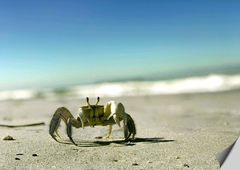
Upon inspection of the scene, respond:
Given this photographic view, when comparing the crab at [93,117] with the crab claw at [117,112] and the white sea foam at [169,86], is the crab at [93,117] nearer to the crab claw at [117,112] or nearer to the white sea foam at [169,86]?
the crab claw at [117,112]

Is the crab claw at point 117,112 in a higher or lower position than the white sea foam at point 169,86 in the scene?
lower

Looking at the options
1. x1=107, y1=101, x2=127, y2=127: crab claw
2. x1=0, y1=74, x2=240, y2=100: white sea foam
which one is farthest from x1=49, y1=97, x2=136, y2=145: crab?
x1=0, y1=74, x2=240, y2=100: white sea foam

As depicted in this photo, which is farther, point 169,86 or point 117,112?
point 169,86

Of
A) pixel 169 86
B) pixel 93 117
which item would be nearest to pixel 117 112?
pixel 93 117

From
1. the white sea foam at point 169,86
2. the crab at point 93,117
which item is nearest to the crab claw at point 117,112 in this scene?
the crab at point 93,117

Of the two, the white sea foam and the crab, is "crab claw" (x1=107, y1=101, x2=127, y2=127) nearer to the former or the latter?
the crab

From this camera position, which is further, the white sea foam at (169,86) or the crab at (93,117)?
the white sea foam at (169,86)

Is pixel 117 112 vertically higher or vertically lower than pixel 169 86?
lower

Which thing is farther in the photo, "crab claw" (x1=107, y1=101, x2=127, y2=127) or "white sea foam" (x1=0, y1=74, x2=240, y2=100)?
"white sea foam" (x1=0, y1=74, x2=240, y2=100)

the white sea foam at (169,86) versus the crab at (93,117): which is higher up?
the white sea foam at (169,86)

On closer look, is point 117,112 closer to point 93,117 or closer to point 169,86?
point 93,117

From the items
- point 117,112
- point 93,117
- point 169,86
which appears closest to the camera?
point 117,112
